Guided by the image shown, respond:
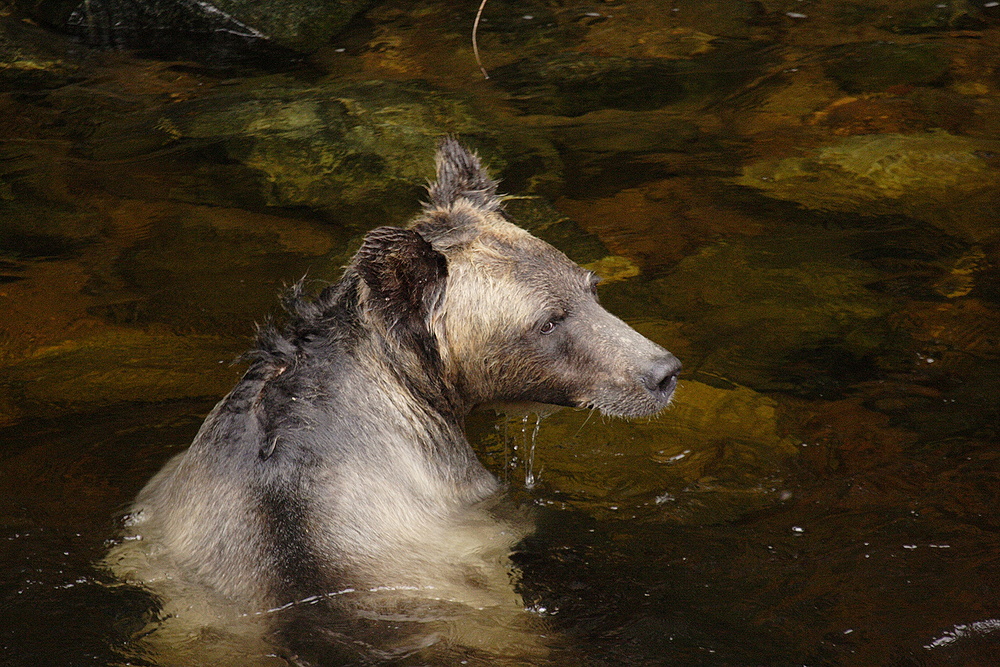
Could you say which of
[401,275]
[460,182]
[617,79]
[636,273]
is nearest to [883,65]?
[617,79]

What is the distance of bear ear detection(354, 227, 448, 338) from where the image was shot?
15.6ft

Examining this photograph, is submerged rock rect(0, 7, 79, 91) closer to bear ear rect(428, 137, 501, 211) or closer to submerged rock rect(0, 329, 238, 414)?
submerged rock rect(0, 329, 238, 414)

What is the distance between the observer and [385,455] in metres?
4.93

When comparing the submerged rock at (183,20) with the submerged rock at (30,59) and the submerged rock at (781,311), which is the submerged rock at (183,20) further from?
the submerged rock at (781,311)

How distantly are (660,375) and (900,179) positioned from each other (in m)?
5.36

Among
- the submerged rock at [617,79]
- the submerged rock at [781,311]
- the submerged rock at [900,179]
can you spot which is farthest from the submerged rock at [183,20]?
the submerged rock at [781,311]

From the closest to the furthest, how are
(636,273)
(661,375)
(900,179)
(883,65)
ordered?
(661,375)
(636,273)
(900,179)
(883,65)

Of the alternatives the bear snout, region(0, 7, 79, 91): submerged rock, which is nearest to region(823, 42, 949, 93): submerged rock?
the bear snout

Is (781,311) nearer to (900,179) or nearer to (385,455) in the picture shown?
(900,179)

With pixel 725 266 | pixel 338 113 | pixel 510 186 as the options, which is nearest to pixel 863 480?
pixel 725 266

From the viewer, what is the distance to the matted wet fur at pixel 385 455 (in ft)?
14.3

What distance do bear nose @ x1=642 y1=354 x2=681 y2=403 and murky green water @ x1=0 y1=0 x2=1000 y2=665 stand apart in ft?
2.71

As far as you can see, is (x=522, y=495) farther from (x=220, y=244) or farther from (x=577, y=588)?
(x=220, y=244)

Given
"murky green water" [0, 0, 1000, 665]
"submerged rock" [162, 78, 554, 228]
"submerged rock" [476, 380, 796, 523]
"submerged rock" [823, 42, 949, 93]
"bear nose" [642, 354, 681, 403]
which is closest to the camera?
"murky green water" [0, 0, 1000, 665]
